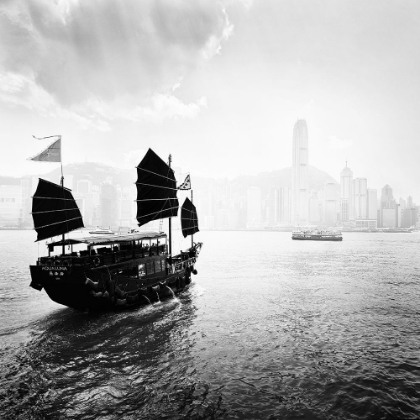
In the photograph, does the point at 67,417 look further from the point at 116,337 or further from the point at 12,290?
the point at 12,290

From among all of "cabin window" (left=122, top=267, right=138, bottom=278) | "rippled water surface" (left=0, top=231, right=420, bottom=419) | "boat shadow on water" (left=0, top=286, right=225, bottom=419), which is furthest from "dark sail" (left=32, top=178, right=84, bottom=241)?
"boat shadow on water" (left=0, top=286, right=225, bottom=419)

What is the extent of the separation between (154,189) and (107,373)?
14.9 m

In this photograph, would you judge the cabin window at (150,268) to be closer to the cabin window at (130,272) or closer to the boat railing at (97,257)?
the boat railing at (97,257)

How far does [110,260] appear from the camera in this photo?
657 inches

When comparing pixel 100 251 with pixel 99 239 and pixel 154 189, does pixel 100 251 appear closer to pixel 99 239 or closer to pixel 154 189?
pixel 99 239

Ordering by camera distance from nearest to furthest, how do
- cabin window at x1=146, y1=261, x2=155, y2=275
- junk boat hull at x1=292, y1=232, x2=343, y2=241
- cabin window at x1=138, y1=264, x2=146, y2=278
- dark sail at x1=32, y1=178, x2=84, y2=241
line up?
dark sail at x1=32, y1=178, x2=84, y2=241 < cabin window at x1=138, y1=264, x2=146, y2=278 < cabin window at x1=146, y1=261, x2=155, y2=275 < junk boat hull at x1=292, y1=232, x2=343, y2=241

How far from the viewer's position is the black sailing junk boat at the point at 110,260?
15.2 m

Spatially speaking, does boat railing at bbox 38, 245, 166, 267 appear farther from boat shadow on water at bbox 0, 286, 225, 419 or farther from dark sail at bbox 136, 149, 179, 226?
dark sail at bbox 136, 149, 179, 226

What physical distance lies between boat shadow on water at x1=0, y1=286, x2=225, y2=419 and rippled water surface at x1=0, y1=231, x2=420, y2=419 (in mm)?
44

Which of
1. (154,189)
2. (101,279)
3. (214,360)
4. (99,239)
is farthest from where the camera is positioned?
(154,189)

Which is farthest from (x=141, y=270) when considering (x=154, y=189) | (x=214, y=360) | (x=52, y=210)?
(x=214, y=360)

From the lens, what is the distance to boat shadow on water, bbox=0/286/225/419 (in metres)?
8.27

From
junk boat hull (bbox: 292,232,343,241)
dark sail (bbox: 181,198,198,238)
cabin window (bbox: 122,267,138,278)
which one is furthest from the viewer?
junk boat hull (bbox: 292,232,343,241)

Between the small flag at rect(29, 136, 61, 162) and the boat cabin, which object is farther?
the small flag at rect(29, 136, 61, 162)
